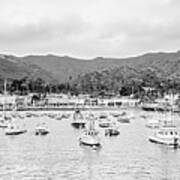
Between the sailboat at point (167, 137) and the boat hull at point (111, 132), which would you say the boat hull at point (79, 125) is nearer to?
the boat hull at point (111, 132)

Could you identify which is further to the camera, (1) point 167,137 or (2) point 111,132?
(2) point 111,132

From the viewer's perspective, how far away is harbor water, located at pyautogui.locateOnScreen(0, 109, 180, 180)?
62.6m

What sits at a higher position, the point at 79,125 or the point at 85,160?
the point at 79,125

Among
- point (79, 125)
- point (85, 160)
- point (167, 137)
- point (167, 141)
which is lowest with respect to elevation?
point (85, 160)

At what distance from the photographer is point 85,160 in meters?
74.2

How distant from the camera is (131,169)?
220ft

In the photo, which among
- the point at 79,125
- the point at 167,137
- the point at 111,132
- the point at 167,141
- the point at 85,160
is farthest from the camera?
the point at 79,125

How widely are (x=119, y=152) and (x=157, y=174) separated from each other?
19.8m

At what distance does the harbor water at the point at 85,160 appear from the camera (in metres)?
62.6

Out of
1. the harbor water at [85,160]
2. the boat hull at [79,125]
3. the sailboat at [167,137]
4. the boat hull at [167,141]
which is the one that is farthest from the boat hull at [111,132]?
the boat hull at [79,125]

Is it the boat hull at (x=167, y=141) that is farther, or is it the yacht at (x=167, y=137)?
the yacht at (x=167, y=137)

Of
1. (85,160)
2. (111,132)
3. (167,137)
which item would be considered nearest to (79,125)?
(111,132)

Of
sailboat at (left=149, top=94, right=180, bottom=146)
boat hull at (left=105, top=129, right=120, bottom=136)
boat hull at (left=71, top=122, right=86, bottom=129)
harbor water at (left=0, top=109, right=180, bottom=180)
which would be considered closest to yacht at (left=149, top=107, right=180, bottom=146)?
sailboat at (left=149, top=94, right=180, bottom=146)

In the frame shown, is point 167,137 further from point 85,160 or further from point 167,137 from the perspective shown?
point 85,160
